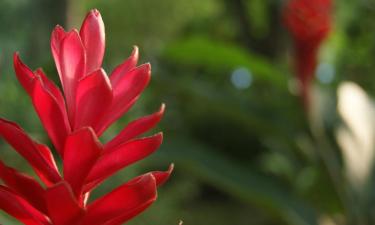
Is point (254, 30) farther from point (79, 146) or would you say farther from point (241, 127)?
point (79, 146)

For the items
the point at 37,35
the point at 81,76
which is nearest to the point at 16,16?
the point at 37,35

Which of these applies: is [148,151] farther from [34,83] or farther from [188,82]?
[188,82]

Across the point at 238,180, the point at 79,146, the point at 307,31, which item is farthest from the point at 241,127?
the point at 79,146

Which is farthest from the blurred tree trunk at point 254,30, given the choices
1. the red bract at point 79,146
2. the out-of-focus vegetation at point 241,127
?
the red bract at point 79,146

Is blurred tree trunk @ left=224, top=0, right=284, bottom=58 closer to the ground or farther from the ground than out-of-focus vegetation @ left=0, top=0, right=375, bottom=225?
closer to the ground

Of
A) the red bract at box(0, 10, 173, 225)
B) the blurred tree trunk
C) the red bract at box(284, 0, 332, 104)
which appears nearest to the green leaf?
the red bract at box(284, 0, 332, 104)

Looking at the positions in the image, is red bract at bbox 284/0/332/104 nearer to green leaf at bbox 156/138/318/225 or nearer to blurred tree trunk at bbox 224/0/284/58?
green leaf at bbox 156/138/318/225
